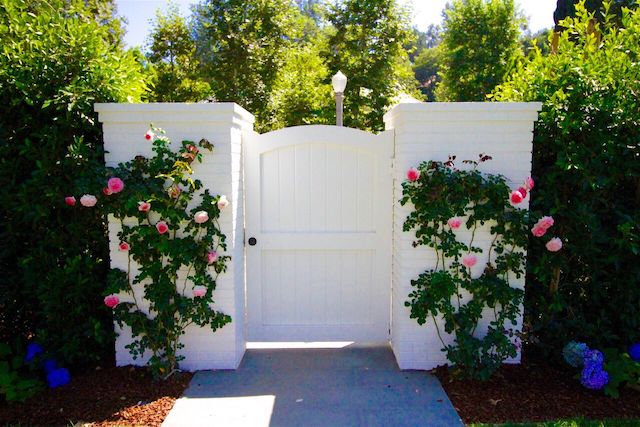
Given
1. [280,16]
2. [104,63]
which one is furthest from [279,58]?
[104,63]

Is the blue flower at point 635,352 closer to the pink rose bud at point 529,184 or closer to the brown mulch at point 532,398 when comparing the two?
the brown mulch at point 532,398

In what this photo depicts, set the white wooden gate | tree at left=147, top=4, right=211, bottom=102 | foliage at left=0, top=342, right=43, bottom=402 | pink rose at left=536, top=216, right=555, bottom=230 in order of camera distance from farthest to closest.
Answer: tree at left=147, top=4, right=211, bottom=102, the white wooden gate, pink rose at left=536, top=216, right=555, bottom=230, foliage at left=0, top=342, right=43, bottom=402

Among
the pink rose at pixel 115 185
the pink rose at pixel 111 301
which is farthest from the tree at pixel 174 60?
the pink rose at pixel 111 301

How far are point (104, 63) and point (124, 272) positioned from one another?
160cm

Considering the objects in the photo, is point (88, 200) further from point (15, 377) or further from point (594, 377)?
point (594, 377)

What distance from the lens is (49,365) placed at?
134 inches

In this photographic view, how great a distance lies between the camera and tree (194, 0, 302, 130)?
9.90m

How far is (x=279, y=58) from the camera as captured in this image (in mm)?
10219

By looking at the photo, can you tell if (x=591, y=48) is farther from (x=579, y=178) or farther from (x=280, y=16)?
(x=280, y=16)

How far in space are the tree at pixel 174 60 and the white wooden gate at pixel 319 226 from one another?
25.4 feet

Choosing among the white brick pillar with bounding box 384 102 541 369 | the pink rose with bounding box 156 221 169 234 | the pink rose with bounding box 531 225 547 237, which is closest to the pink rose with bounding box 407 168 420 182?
the white brick pillar with bounding box 384 102 541 369

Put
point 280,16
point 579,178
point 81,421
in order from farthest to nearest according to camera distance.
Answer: point 280,16
point 579,178
point 81,421

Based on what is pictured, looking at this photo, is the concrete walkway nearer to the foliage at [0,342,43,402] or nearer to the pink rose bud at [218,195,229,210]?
the foliage at [0,342,43,402]

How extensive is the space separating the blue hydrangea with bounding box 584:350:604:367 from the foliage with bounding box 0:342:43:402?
3795 millimetres
